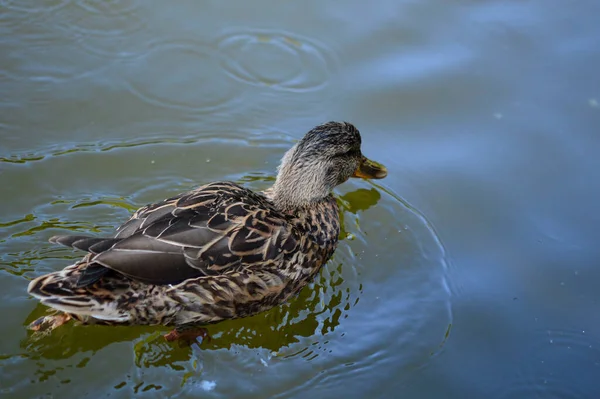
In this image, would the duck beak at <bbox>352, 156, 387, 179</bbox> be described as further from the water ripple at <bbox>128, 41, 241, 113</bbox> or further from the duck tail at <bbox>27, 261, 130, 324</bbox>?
the duck tail at <bbox>27, 261, 130, 324</bbox>

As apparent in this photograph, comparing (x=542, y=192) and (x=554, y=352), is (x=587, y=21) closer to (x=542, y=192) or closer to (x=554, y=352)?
(x=542, y=192)

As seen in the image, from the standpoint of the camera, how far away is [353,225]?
6426mm

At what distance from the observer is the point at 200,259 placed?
5000 mm

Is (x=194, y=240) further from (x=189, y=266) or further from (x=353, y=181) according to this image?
(x=353, y=181)

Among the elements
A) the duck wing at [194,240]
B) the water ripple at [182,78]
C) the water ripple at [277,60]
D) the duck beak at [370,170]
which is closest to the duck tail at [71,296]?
the duck wing at [194,240]

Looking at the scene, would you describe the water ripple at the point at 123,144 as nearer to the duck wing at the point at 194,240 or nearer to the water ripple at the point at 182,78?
the water ripple at the point at 182,78

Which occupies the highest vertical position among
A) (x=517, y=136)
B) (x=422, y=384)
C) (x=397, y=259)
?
(x=517, y=136)

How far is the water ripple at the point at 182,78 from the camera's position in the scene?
722 cm

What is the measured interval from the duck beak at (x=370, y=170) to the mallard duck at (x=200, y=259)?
0.69 metres

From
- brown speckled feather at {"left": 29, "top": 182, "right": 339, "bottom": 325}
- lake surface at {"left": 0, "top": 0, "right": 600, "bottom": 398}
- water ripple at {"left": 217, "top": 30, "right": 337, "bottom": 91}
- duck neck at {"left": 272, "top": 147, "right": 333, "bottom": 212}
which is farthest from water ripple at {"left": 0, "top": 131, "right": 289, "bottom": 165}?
brown speckled feather at {"left": 29, "top": 182, "right": 339, "bottom": 325}

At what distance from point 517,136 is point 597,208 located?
107 cm

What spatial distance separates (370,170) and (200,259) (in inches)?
83.7

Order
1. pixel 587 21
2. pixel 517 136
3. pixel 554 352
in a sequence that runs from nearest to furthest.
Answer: pixel 554 352, pixel 517 136, pixel 587 21

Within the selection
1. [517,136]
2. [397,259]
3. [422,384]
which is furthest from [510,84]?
[422,384]
